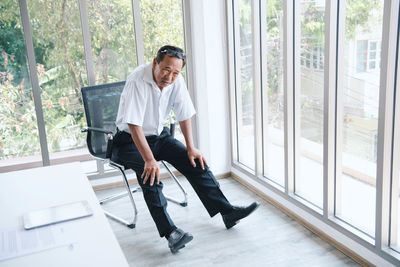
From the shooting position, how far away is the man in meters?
2.49

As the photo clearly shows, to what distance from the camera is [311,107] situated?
2643mm

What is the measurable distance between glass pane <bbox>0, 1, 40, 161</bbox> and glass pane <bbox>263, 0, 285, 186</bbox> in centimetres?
188

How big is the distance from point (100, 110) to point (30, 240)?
6.25 feet

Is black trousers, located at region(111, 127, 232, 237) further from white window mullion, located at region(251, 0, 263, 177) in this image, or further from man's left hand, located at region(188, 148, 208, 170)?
white window mullion, located at region(251, 0, 263, 177)

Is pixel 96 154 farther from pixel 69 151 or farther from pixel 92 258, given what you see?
pixel 92 258

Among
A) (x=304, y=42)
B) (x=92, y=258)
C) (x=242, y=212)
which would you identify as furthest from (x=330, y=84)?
(x=92, y=258)

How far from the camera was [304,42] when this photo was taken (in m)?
2.61

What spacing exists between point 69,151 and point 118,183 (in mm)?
513

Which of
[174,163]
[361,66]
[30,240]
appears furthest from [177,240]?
[361,66]

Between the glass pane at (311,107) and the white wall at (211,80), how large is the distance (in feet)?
3.35

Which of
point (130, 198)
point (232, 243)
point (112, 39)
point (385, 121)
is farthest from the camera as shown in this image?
point (112, 39)

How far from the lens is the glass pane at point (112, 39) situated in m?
3.36

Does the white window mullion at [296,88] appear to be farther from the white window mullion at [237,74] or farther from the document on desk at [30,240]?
the document on desk at [30,240]

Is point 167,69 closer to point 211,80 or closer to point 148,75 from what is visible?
point 148,75
